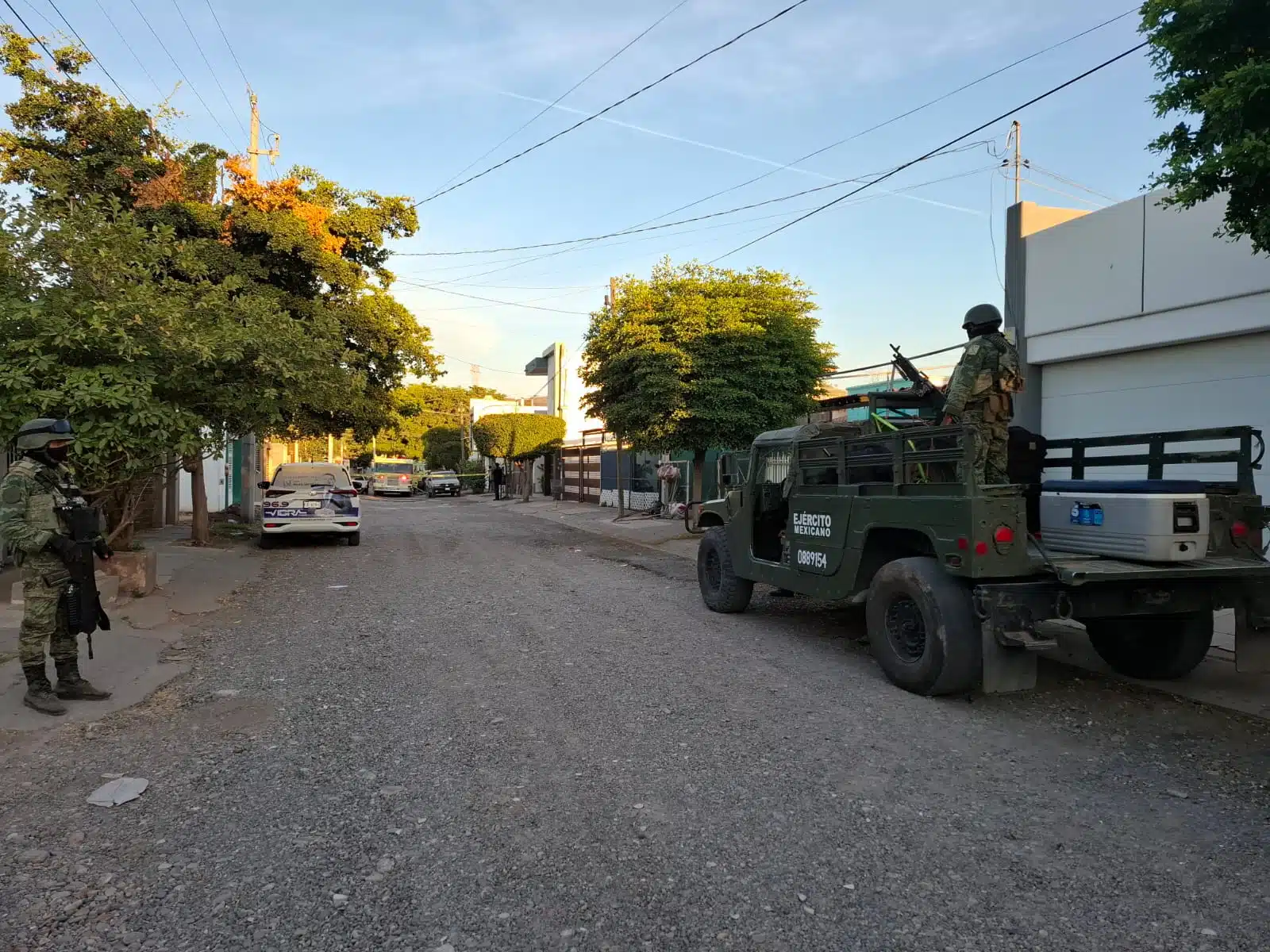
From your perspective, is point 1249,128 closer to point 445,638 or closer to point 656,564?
point 445,638

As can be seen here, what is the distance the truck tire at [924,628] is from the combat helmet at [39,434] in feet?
18.3

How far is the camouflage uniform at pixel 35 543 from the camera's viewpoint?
507 cm

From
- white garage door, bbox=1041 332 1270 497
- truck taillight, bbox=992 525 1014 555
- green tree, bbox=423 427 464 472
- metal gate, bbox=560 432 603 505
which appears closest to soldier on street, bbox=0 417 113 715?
truck taillight, bbox=992 525 1014 555

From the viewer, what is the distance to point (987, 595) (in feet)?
17.3

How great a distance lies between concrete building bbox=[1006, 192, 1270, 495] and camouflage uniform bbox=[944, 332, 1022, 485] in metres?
4.02

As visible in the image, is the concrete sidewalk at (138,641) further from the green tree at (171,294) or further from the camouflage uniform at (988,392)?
the camouflage uniform at (988,392)

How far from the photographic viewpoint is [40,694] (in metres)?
5.29

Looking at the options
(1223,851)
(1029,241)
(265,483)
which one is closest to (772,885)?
(1223,851)

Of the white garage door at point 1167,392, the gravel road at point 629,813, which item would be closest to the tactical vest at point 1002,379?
the gravel road at point 629,813

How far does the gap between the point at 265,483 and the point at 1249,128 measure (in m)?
14.7

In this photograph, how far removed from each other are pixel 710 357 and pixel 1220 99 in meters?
9.82

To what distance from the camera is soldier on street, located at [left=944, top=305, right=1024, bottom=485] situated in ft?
20.2

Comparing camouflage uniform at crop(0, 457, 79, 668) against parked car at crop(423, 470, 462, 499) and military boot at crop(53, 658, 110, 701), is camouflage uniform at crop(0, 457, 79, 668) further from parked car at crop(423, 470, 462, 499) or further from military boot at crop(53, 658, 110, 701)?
parked car at crop(423, 470, 462, 499)

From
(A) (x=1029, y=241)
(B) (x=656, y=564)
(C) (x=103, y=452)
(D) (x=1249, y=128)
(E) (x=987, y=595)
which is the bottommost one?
(B) (x=656, y=564)
